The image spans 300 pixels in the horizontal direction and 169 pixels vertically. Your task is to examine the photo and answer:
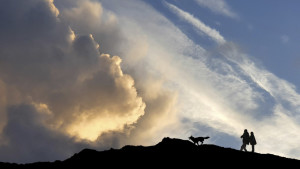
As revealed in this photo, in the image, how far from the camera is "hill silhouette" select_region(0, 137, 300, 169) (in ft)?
126

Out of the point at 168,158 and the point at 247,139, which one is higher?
the point at 247,139

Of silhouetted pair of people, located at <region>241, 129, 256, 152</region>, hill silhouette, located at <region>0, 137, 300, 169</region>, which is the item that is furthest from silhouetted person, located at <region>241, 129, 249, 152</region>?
hill silhouette, located at <region>0, 137, 300, 169</region>

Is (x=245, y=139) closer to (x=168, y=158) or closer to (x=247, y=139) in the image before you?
(x=247, y=139)

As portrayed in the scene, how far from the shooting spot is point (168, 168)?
37.5 m

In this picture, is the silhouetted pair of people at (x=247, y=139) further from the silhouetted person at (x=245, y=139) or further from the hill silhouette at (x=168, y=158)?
the hill silhouette at (x=168, y=158)

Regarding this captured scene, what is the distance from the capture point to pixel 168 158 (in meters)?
38.9

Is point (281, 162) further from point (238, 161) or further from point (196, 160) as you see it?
point (196, 160)

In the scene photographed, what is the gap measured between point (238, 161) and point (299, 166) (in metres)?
6.75

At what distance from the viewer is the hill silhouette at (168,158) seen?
3841 cm

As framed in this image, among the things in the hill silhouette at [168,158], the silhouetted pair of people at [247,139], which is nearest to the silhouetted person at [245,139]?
the silhouetted pair of people at [247,139]

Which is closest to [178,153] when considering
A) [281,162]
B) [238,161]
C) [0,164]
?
[238,161]

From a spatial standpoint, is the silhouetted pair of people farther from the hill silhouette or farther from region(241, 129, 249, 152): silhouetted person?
the hill silhouette

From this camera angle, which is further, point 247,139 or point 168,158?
point 247,139

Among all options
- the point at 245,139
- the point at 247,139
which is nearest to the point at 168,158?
the point at 245,139
